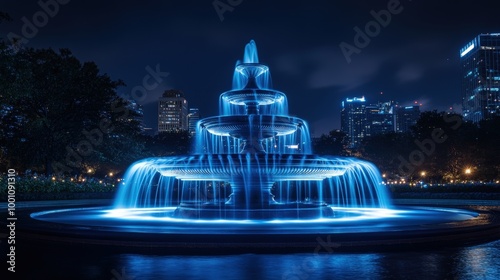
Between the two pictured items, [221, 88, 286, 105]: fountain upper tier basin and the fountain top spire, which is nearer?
[221, 88, 286, 105]: fountain upper tier basin

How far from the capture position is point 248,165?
16.7m

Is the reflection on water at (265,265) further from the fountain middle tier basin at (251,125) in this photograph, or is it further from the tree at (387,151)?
the tree at (387,151)

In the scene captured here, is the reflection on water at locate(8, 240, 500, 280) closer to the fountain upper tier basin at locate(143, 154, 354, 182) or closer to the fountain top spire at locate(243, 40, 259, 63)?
the fountain upper tier basin at locate(143, 154, 354, 182)

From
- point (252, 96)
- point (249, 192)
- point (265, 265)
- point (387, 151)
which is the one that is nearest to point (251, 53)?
point (252, 96)

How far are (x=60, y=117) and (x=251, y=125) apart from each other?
26.6 meters

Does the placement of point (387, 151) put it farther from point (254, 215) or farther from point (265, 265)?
point (265, 265)

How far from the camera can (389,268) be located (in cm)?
852

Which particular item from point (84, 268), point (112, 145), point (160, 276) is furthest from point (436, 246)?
point (112, 145)

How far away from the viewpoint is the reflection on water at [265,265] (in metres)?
7.99

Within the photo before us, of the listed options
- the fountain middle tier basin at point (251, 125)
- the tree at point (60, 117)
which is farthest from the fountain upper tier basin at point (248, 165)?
the tree at point (60, 117)

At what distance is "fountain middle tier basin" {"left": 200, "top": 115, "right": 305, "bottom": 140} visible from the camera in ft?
62.4

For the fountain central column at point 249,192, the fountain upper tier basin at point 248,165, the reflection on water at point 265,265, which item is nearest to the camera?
the reflection on water at point 265,265

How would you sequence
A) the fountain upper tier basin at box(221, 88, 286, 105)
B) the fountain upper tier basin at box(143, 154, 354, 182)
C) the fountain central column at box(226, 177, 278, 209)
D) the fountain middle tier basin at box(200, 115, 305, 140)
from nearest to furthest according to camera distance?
the fountain upper tier basin at box(143, 154, 354, 182) < the fountain central column at box(226, 177, 278, 209) < the fountain middle tier basin at box(200, 115, 305, 140) < the fountain upper tier basin at box(221, 88, 286, 105)

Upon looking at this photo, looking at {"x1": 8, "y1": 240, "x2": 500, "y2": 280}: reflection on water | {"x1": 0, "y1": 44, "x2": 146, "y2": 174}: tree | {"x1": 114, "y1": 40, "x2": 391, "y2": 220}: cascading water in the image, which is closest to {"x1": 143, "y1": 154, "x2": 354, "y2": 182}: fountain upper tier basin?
{"x1": 114, "y1": 40, "x2": 391, "y2": 220}: cascading water
